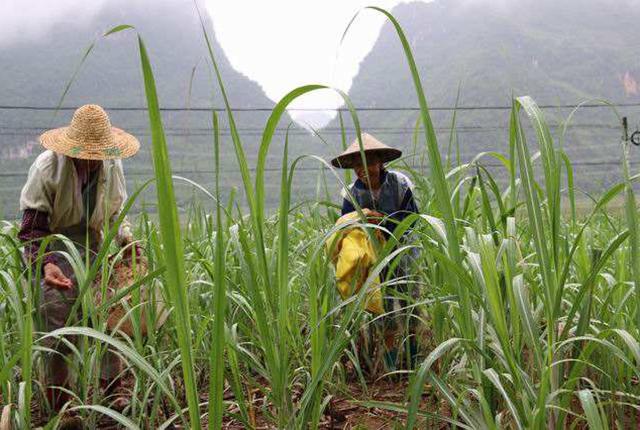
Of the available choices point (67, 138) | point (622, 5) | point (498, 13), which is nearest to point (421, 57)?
point (498, 13)

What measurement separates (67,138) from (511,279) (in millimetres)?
1444

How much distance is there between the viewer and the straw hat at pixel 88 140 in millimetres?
1887

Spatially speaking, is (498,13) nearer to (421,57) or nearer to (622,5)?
(622,5)

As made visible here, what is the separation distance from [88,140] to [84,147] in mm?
33

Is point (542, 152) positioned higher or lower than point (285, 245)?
higher

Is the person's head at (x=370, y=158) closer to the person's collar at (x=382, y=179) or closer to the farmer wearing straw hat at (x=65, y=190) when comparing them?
the person's collar at (x=382, y=179)

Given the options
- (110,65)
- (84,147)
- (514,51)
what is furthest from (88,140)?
(110,65)

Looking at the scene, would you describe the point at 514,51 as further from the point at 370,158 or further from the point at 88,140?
the point at 88,140

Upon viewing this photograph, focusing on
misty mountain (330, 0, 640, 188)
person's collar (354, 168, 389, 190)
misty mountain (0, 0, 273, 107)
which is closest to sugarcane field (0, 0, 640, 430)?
person's collar (354, 168, 389, 190)

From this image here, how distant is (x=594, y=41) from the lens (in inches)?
2793

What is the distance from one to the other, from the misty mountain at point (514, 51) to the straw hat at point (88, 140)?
1165 inches

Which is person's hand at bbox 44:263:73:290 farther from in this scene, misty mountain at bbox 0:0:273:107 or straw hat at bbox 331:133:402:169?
misty mountain at bbox 0:0:273:107

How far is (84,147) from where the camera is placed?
190 cm

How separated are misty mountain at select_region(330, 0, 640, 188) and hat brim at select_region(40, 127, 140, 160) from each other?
2959 centimetres
